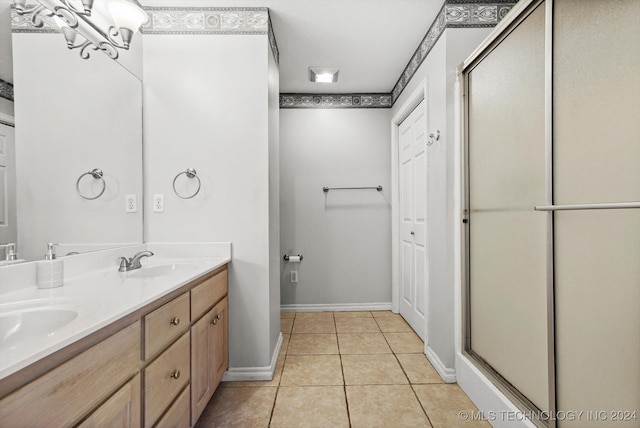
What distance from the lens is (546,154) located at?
42.9 inches

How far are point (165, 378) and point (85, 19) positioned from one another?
169 centimetres

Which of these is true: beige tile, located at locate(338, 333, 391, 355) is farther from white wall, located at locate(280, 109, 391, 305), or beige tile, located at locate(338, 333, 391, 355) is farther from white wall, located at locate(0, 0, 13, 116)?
white wall, located at locate(0, 0, 13, 116)

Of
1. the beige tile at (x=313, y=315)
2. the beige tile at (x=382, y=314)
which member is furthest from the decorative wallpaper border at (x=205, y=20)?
the beige tile at (x=382, y=314)

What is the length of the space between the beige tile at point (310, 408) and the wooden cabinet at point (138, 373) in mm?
406

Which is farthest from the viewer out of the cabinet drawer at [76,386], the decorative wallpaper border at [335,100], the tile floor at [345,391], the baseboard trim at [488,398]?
the decorative wallpaper border at [335,100]

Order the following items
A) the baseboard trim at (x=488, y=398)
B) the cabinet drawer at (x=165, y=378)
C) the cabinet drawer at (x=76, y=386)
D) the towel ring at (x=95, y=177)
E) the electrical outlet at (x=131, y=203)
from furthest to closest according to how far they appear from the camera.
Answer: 1. the electrical outlet at (x=131, y=203)
2. the towel ring at (x=95, y=177)
3. the baseboard trim at (x=488, y=398)
4. the cabinet drawer at (x=165, y=378)
5. the cabinet drawer at (x=76, y=386)

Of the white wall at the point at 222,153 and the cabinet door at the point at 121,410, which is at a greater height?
the white wall at the point at 222,153

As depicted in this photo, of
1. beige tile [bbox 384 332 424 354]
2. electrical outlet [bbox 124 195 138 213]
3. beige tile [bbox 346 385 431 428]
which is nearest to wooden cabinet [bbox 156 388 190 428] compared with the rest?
beige tile [bbox 346 385 431 428]

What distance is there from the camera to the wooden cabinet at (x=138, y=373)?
0.59 metres

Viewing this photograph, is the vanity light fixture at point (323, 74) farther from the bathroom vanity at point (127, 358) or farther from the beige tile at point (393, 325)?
the beige tile at point (393, 325)

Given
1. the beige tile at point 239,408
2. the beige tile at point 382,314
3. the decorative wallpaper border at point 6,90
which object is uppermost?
the decorative wallpaper border at point 6,90

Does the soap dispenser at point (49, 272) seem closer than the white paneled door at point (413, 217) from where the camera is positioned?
Yes

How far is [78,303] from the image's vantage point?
89 cm

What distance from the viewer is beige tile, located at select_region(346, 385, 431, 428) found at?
1450mm
